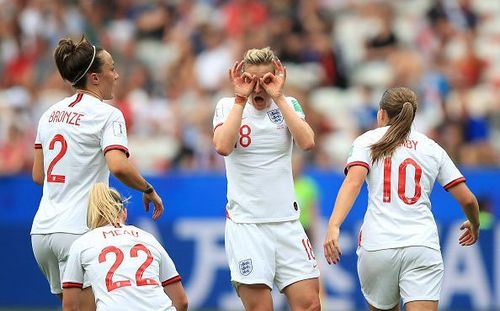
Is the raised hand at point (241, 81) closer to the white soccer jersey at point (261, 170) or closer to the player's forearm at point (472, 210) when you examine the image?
the white soccer jersey at point (261, 170)

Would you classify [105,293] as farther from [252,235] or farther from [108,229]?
[252,235]

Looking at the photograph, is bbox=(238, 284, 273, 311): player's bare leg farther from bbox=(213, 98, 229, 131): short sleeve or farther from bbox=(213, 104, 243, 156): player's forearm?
bbox=(213, 98, 229, 131): short sleeve

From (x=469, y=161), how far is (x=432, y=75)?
6.74 ft

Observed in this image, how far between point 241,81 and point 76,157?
1.29m

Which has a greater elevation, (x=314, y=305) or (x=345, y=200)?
(x=345, y=200)

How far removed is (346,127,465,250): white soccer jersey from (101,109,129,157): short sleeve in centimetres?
161

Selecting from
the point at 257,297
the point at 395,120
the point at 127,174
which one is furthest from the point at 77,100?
the point at 395,120

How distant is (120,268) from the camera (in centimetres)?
812

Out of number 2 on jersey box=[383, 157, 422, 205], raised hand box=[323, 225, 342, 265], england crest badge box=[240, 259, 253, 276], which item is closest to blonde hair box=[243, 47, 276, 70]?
number 2 on jersey box=[383, 157, 422, 205]

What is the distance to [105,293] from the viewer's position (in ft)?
26.6

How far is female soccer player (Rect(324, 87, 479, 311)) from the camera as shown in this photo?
8883mm

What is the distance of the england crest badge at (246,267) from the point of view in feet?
29.6

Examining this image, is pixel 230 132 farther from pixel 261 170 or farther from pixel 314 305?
pixel 314 305

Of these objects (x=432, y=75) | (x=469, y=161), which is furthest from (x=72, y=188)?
(x=432, y=75)
